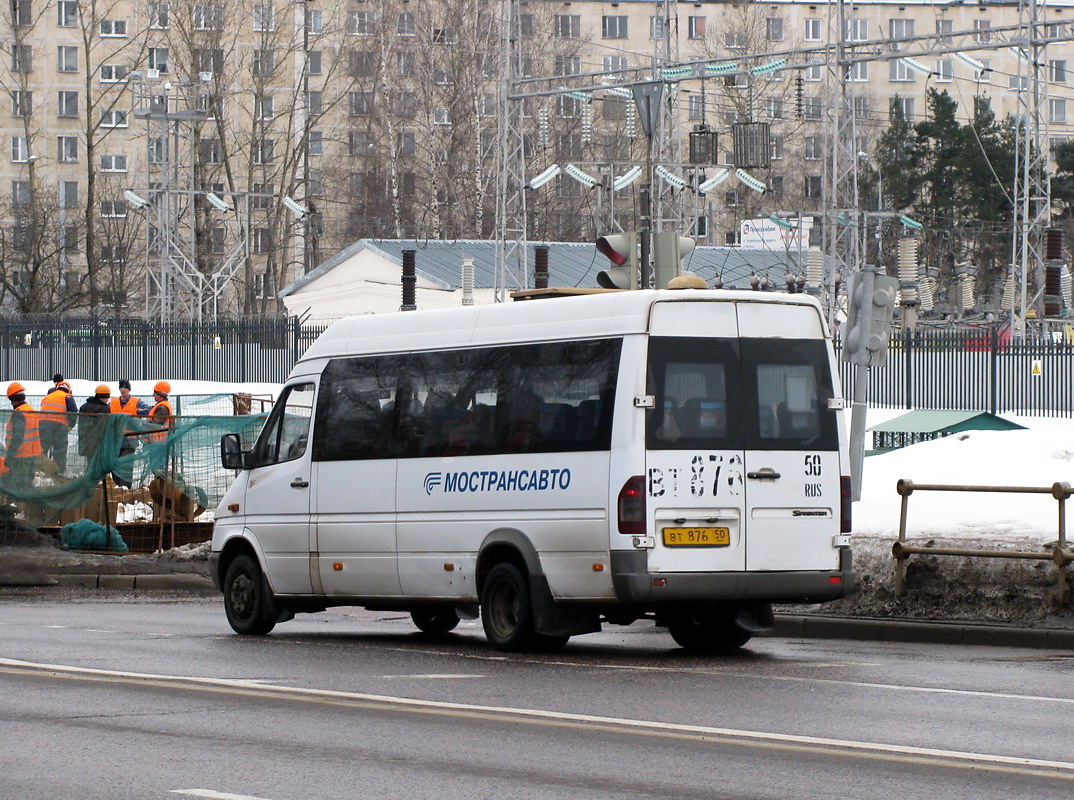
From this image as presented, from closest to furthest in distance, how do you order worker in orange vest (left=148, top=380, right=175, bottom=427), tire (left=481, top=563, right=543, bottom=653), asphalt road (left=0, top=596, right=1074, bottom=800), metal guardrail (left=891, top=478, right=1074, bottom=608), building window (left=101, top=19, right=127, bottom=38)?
asphalt road (left=0, top=596, right=1074, bottom=800) → tire (left=481, top=563, right=543, bottom=653) → metal guardrail (left=891, top=478, right=1074, bottom=608) → worker in orange vest (left=148, top=380, right=175, bottom=427) → building window (left=101, top=19, right=127, bottom=38)

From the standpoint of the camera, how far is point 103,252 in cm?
8725

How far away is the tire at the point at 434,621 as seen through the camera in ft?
52.5

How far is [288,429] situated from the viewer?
15.8 meters

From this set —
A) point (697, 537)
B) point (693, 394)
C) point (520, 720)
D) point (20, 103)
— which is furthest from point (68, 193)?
point (520, 720)

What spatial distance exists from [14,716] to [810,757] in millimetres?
4012

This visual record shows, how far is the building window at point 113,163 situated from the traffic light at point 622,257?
3332 inches

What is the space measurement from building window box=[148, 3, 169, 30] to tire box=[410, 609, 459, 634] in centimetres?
7596

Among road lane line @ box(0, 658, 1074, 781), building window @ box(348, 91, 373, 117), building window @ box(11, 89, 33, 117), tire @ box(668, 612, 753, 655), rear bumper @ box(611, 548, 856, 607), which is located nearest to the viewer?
road lane line @ box(0, 658, 1074, 781)

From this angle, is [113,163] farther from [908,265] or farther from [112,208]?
[908,265]

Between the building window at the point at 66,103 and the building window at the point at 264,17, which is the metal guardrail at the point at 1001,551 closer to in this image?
the building window at the point at 264,17

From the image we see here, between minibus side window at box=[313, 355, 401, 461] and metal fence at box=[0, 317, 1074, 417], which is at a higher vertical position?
metal fence at box=[0, 317, 1074, 417]

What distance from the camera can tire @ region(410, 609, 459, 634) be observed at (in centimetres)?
1602

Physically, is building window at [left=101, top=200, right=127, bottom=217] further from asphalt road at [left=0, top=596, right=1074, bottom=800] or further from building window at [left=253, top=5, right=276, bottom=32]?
asphalt road at [left=0, top=596, right=1074, bottom=800]

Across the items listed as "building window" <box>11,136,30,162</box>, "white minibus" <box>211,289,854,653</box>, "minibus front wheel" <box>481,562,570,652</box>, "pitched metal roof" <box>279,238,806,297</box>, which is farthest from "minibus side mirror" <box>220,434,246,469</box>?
"building window" <box>11,136,30,162</box>
